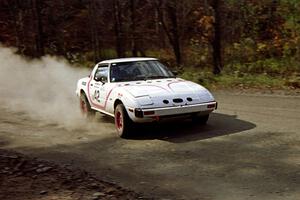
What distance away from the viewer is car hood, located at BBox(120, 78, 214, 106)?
8.90 meters

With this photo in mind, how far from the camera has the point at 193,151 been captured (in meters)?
7.70

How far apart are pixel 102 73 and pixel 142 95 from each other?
2.09 meters

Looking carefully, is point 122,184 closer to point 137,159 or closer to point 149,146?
point 137,159

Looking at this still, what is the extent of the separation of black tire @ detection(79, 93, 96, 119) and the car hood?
2.16m

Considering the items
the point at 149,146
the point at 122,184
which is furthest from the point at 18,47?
the point at 122,184

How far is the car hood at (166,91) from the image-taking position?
29.2ft

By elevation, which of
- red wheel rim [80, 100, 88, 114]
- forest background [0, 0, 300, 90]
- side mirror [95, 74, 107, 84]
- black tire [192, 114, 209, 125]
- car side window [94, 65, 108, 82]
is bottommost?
black tire [192, 114, 209, 125]

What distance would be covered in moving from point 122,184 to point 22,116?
748 cm

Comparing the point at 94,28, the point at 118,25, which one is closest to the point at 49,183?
the point at 118,25

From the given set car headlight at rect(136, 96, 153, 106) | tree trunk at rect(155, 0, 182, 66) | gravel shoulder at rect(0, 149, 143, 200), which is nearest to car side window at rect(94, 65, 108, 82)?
car headlight at rect(136, 96, 153, 106)

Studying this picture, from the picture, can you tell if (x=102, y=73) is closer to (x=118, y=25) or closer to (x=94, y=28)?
(x=118, y=25)

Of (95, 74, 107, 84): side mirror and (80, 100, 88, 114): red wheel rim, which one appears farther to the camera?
(80, 100, 88, 114): red wheel rim

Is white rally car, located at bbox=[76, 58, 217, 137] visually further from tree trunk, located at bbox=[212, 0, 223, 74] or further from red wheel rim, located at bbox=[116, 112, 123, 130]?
tree trunk, located at bbox=[212, 0, 223, 74]

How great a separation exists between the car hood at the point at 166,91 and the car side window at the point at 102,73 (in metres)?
1.00
